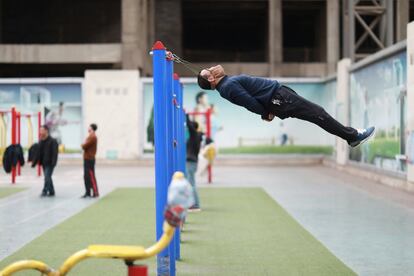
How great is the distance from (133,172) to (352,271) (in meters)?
18.4

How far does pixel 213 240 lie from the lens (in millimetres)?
10531

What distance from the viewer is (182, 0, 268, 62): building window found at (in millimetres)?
41406

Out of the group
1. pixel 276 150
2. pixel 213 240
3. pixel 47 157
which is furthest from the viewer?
pixel 276 150

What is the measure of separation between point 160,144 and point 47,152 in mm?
10809

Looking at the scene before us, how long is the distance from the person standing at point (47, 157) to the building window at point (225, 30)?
980 inches

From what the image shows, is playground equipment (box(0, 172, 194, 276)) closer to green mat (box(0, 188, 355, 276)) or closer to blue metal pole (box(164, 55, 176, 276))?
blue metal pole (box(164, 55, 176, 276))

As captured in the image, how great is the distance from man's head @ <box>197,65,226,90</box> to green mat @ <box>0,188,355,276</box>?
2773 millimetres

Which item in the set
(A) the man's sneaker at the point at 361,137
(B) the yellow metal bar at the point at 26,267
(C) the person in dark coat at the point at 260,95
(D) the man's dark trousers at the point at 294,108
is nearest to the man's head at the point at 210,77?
(C) the person in dark coat at the point at 260,95

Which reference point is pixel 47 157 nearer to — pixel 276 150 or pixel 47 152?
pixel 47 152

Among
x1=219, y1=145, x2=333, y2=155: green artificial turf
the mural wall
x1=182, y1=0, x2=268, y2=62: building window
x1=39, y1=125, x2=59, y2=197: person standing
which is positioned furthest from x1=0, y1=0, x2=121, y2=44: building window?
x1=39, y1=125, x2=59, y2=197: person standing

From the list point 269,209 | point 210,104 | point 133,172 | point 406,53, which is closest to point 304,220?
point 269,209

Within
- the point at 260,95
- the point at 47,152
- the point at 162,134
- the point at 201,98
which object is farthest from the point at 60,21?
the point at 260,95

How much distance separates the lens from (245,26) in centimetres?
4934

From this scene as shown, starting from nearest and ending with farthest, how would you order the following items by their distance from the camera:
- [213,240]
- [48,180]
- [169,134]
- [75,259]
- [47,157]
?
[75,259], [169,134], [213,240], [48,180], [47,157]
